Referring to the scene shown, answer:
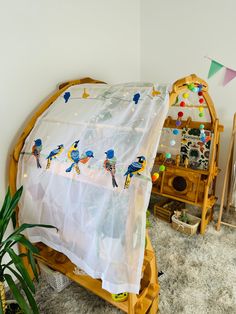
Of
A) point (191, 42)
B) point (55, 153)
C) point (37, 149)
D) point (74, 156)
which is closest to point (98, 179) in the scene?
point (74, 156)

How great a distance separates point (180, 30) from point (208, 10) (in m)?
0.30

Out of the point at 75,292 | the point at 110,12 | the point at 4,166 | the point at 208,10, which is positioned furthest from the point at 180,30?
the point at 75,292

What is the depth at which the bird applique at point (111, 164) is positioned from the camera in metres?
1.19

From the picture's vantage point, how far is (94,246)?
1.18 meters

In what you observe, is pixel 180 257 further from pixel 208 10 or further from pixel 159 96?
pixel 208 10

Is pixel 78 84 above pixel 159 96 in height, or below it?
above

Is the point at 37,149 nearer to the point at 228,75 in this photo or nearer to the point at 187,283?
the point at 187,283

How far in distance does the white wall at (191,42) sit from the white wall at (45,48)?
1.41 feet

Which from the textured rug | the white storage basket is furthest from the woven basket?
the white storage basket

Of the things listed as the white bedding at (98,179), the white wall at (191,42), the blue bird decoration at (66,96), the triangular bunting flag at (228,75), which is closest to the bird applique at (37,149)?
the white bedding at (98,179)

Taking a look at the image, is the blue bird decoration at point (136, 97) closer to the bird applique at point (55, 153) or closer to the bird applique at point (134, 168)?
the bird applique at point (134, 168)

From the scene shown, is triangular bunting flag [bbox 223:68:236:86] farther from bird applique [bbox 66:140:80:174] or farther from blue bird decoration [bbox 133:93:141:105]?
bird applique [bbox 66:140:80:174]

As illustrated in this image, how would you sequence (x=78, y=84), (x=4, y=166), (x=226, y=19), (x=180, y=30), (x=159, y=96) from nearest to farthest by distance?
(x=159, y=96) < (x=4, y=166) < (x=78, y=84) < (x=226, y=19) < (x=180, y=30)

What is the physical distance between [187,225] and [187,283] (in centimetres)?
56
